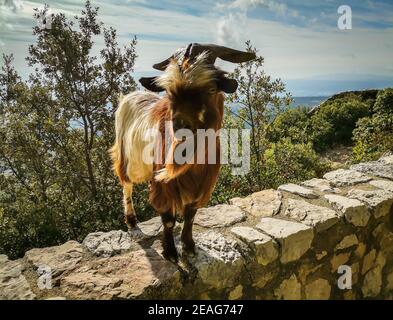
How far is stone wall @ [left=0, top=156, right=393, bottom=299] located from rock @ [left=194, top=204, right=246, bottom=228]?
10mm

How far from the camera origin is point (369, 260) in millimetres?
3973

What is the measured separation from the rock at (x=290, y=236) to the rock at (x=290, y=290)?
20cm

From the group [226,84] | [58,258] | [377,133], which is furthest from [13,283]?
[377,133]

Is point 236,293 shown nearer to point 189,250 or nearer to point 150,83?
point 189,250

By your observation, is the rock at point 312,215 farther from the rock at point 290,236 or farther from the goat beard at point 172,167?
the goat beard at point 172,167

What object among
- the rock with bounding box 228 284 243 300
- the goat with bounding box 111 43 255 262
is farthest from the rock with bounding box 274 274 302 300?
the goat with bounding box 111 43 255 262

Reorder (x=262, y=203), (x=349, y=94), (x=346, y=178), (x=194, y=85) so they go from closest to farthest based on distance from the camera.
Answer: (x=194, y=85)
(x=262, y=203)
(x=346, y=178)
(x=349, y=94)

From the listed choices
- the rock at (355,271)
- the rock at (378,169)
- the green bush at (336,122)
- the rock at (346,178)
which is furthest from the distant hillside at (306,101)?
the rock at (355,271)

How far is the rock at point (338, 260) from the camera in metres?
3.61

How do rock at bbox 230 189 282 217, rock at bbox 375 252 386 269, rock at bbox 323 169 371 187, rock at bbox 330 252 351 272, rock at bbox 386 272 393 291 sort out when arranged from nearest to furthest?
rock at bbox 330 252 351 272
rock at bbox 230 189 282 217
rock at bbox 375 252 386 269
rock at bbox 386 272 393 291
rock at bbox 323 169 371 187

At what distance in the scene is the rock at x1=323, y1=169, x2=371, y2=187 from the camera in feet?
14.8

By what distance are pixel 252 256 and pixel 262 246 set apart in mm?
126

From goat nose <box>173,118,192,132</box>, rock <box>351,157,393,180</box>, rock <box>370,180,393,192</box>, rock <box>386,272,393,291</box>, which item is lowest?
rock <box>386,272,393,291</box>

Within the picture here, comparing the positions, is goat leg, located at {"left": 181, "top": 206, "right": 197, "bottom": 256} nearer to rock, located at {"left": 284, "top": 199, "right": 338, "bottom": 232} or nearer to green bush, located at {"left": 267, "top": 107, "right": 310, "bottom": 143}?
rock, located at {"left": 284, "top": 199, "right": 338, "bottom": 232}
